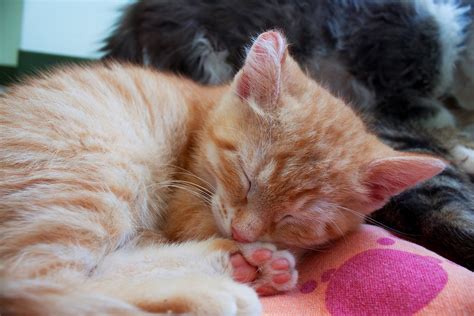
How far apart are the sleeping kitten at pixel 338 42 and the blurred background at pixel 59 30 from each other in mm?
658

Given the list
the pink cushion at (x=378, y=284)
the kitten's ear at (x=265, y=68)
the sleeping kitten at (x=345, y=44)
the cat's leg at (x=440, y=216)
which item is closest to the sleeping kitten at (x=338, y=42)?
the sleeping kitten at (x=345, y=44)

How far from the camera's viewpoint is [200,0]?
1.67 meters

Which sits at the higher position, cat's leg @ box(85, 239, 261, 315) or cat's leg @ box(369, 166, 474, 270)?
cat's leg @ box(369, 166, 474, 270)

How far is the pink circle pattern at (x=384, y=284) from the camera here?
817 millimetres

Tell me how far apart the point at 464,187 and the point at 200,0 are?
1.06 metres

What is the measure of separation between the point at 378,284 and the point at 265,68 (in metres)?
0.48

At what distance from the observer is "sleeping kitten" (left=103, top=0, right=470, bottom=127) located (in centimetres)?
163

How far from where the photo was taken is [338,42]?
168 centimetres

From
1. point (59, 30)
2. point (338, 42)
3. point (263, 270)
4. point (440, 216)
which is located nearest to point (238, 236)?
point (263, 270)

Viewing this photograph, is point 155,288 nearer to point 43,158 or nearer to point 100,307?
point 100,307

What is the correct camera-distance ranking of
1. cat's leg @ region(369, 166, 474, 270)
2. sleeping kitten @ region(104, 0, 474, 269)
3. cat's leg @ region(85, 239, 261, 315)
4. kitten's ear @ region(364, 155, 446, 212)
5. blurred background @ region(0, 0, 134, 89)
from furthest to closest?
blurred background @ region(0, 0, 134, 89), sleeping kitten @ region(104, 0, 474, 269), cat's leg @ region(369, 166, 474, 270), kitten's ear @ region(364, 155, 446, 212), cat's leg @ region(85, 239, 261, 315)

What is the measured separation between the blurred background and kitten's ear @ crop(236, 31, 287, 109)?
4.45 feet

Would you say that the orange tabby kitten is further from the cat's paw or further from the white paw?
the white paw

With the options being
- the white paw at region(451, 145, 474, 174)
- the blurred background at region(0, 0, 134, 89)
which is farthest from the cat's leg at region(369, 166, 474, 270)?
the blurred background at region(0, 0, 134, 89)
